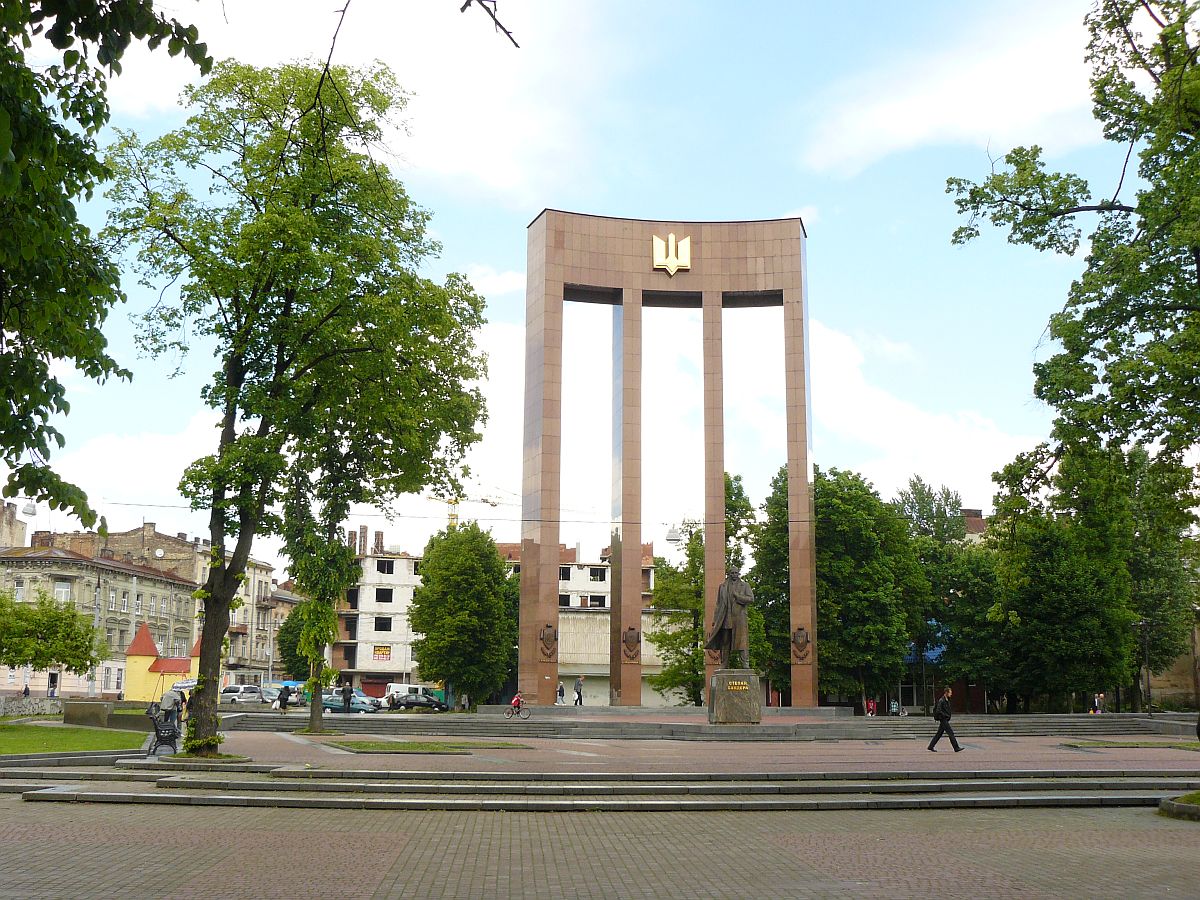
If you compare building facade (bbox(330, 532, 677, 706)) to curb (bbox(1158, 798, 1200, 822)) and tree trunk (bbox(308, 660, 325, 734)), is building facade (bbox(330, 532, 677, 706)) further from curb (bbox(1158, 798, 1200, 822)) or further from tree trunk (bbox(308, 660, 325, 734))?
curb (bbox(1158, 798, 1200, 822))

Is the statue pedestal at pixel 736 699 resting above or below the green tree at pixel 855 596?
below

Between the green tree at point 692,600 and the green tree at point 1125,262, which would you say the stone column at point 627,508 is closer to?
the green tree at point 692,600

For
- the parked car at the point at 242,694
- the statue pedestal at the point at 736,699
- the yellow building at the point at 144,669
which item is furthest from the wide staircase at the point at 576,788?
the parked car at the point at 242,694

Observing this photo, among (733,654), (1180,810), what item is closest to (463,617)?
(733,654)

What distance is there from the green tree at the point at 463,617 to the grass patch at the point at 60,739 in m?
28.0

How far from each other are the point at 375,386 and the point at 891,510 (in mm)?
42204

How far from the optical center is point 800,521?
45.9 metres

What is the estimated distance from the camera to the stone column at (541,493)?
45.1 meters

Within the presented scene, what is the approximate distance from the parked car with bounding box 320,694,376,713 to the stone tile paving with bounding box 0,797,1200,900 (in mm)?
39015

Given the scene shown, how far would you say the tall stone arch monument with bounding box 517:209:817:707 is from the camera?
45.3 meters

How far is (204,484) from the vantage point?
21.2 m

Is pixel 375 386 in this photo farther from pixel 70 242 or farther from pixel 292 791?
pixel 70 242

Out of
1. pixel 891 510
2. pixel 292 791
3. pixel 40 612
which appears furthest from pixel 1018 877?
pixel 891 510

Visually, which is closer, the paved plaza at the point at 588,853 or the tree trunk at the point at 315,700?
the paved plaza at the point at 588,853
